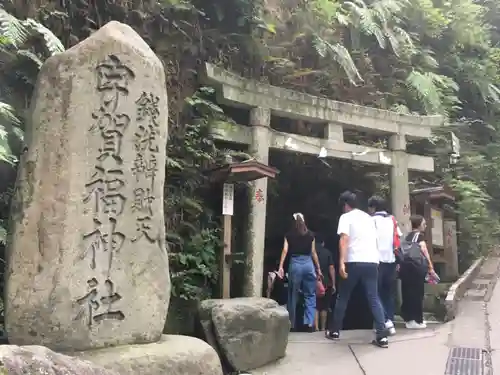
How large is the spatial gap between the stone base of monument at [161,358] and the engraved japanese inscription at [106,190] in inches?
12.3

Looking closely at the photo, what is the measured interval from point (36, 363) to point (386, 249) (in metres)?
5.29

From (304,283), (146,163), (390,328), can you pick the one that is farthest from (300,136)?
(146,163)

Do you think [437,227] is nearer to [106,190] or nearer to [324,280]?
[324,280]

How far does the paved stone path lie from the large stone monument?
70.2 inches

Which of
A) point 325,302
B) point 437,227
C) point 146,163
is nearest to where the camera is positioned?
point 146,163

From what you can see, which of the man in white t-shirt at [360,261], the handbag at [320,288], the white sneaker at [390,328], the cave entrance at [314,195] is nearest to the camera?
the man in white t-shirt at [360,261]

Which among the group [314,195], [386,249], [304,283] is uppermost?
[314,195]

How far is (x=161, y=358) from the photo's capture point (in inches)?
157

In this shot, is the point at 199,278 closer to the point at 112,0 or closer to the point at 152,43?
the point at 152,43

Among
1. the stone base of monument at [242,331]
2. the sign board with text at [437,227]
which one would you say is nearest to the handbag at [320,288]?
the stone base of monument at [242,331]

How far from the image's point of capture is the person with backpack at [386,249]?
23.2 feet

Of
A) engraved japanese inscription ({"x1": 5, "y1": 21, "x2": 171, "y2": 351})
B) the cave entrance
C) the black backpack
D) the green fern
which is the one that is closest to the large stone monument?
engraved japanese inscription ({"x1": 5, "y1": 21, "x2": 171, "y2": 351})

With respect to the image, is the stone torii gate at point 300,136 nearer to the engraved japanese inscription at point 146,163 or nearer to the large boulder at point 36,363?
the engraved japanese inscription at point 146,163

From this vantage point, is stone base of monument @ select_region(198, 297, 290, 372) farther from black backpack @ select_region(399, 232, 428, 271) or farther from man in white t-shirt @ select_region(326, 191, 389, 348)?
black backpack @ select_region(399, 232, 428, 271)
